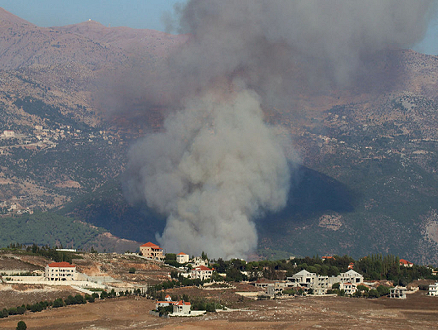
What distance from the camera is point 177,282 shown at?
108000 mm

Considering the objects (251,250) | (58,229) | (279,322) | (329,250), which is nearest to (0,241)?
(58,229)

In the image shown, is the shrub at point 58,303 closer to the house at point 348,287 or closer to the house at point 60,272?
the house at point 60,272

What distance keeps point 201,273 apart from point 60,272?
2017 centimetres

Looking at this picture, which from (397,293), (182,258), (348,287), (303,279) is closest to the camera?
(397,293)

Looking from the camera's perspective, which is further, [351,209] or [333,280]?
[351,209]

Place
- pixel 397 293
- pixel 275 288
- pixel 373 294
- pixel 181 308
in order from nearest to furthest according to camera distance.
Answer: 1. pixel 181 308
2. pixel 397 293
3. pixel 373 294
4. pixel 275 288

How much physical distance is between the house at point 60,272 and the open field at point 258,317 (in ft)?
28.4

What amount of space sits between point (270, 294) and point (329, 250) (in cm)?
7549

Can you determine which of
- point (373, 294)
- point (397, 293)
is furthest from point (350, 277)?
point (397, 293)

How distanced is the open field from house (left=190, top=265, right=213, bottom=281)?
1582cm

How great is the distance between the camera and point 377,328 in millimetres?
84312

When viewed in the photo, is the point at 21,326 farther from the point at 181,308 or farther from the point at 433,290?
the point at 433,290

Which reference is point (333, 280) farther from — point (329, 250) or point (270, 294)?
point (329, 250)

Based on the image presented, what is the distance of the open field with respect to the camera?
277 feet
